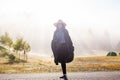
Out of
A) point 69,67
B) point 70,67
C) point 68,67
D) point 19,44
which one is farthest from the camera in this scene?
point 19,44

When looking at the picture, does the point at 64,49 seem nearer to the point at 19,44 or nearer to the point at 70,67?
the point at 70,67

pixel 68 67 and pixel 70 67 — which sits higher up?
pixel 70 67

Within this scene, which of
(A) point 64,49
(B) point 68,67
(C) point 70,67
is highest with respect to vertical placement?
(A) point 64,49

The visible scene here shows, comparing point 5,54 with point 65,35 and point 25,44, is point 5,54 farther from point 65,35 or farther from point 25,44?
point 65,35

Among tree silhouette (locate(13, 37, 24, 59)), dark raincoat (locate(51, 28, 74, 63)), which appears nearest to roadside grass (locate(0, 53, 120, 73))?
dark raincoat (locate(51, 28, 74, 63))

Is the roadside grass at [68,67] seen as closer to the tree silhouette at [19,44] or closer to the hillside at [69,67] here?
the hillside at [69,67]

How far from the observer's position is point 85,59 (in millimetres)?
106750

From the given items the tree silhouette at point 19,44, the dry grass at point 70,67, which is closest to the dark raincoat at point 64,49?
the dry grass at point 70,67

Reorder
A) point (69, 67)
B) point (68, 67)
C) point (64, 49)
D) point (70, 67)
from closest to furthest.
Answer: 1. point (64, 49)
2. point (70, 67)
3. point (69, 67)
4. point (68, 67)

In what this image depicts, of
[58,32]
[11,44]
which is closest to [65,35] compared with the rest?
[58,32]

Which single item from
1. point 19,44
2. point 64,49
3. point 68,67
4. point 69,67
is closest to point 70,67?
point 69,67

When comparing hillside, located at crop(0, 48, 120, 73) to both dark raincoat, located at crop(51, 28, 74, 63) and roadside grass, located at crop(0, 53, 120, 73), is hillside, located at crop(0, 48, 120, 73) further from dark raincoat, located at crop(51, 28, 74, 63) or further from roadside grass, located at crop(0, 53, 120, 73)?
dark raincoat, located at crop(51, 28, 74, 63)

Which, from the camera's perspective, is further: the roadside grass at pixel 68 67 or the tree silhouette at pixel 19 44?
the tree silhouette at pixel 19 44

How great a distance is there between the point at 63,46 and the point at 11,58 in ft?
319
